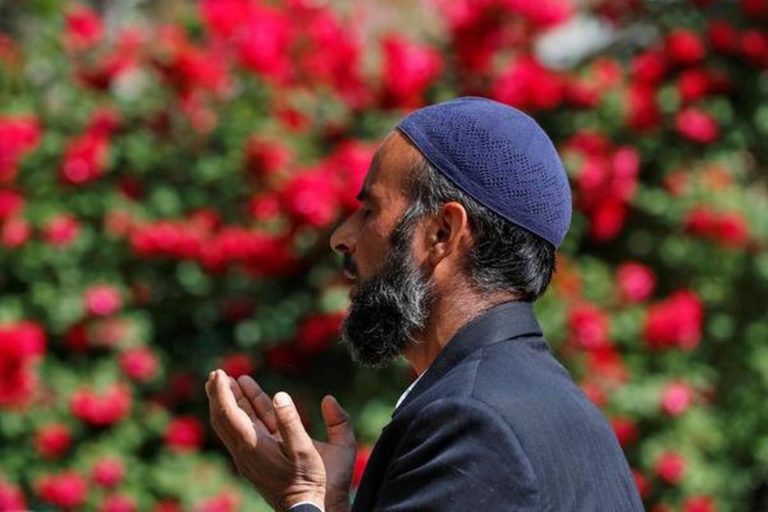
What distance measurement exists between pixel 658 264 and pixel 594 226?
1.34ft

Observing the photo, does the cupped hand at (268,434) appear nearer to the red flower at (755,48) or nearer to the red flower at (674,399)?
the red flower at (674,399)

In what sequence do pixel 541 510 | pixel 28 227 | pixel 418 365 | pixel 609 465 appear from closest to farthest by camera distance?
pixel 541 510 → pixel 609 465 → pixel 418 365 → pixel 28 227

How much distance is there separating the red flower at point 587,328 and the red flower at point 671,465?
50 cm

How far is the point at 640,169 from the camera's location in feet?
19.0

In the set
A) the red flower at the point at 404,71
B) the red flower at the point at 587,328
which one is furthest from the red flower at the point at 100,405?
the red flower at the point at 587,328

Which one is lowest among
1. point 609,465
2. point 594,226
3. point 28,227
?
point 594,226

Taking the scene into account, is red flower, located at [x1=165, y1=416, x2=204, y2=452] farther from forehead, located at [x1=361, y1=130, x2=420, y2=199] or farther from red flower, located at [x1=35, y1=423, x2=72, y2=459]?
forehead, located at [x1=361, y1=130, x2=420, y2=199]

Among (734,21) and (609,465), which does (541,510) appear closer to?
(609,465)

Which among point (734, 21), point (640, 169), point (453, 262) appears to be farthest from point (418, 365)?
point (734, 21)

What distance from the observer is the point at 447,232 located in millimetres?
2258

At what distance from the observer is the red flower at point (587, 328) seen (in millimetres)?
5195

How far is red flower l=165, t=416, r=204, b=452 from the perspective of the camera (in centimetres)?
541

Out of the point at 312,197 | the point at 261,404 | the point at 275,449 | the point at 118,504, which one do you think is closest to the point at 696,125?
the point at 312,197

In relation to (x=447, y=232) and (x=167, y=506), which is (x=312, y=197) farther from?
(x=447, y=232)
